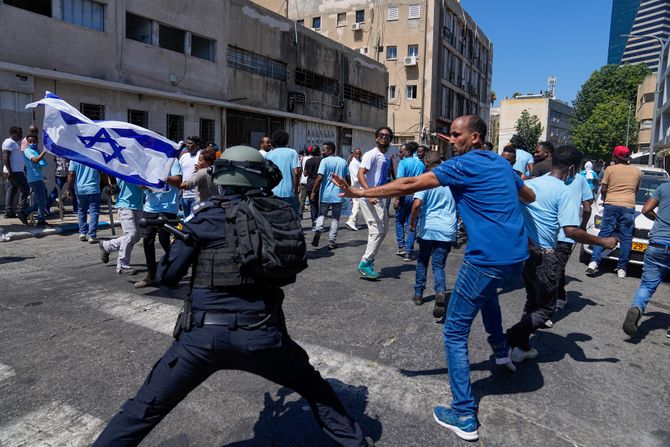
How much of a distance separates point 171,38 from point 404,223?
13.0 m

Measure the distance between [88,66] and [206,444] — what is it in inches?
553

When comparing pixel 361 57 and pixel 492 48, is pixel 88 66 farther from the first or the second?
pixel 492 48

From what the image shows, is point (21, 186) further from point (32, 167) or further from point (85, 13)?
point (85, 13)

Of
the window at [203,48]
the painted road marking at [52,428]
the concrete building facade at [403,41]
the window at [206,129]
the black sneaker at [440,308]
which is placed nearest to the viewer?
the painted road marking at [52,428]

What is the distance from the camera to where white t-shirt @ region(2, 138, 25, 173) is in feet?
32.2

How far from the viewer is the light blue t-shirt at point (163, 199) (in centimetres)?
605

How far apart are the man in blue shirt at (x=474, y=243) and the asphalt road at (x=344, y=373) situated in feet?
1.06

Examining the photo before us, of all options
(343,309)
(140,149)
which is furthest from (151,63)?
(343,309)

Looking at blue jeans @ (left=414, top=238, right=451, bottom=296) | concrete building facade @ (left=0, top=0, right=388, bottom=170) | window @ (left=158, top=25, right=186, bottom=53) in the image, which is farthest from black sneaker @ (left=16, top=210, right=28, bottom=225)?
window @ (left=158, top=25, right=186, bottom=53)

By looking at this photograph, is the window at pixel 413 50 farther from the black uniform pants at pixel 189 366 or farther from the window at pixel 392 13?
the black uniform pants at pixel 189 366

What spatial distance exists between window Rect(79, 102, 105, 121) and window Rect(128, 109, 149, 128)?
0.96m

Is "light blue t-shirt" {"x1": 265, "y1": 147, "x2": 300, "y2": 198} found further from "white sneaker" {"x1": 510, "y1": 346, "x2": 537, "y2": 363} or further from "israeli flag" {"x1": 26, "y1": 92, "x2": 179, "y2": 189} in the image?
"white sneaker" {"x1": 510, "y1": 346, "x2": 537, "y2": 363}

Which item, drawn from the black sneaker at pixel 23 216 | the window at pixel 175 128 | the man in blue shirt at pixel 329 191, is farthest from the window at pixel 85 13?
the man in blue shirt at pixel 329 191

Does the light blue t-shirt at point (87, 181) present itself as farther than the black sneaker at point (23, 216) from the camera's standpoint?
No
